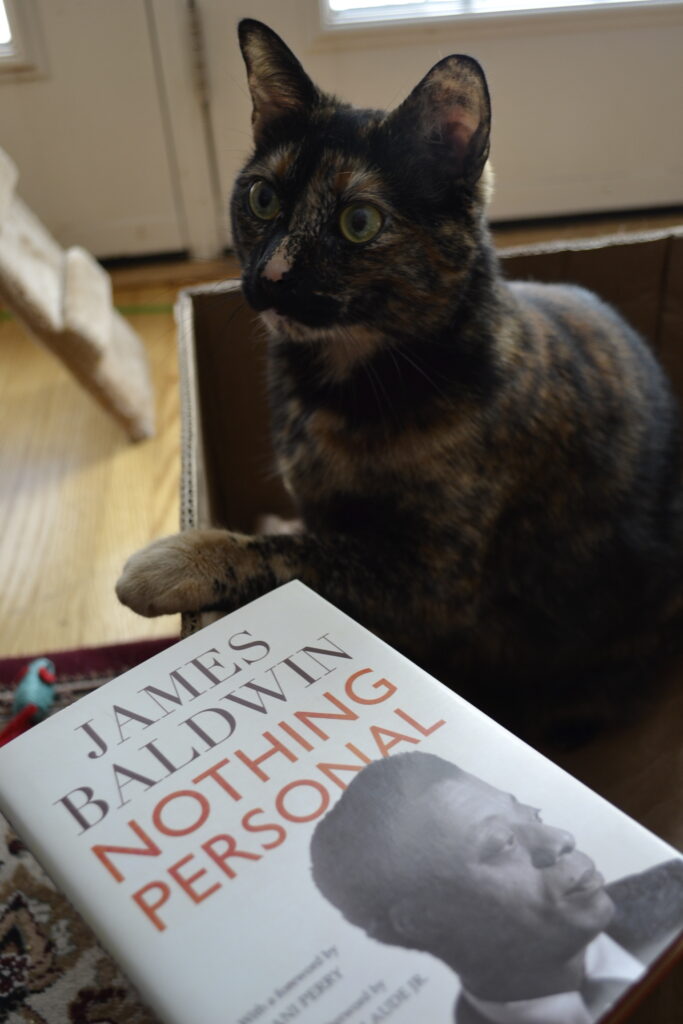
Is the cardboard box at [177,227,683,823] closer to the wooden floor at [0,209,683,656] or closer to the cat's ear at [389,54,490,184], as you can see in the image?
the wooden floor at [0,209,683,656]

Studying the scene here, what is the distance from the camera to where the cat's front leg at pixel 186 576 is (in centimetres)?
68

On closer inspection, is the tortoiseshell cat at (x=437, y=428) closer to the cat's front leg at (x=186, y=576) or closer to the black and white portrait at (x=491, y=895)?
the cat's front leg at (x=186, y=576)

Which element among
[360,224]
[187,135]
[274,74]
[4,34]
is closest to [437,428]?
[360,224]

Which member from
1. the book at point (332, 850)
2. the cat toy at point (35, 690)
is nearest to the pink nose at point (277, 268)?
the book at point (332, 850)

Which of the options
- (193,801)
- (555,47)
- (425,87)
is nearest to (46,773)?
(193,801)

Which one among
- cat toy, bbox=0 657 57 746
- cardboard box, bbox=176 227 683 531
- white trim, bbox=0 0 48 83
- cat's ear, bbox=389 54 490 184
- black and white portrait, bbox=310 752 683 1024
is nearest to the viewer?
black and white portrait, bbox=310 752 683 1024

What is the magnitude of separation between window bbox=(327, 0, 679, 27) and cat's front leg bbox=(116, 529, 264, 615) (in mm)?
1266

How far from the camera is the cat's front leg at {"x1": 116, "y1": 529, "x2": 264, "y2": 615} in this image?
2.22ft

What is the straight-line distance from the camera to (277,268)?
0.67 metres

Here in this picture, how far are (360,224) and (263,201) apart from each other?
4.5 inches

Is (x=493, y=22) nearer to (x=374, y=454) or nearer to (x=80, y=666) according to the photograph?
(x=374, y=454)

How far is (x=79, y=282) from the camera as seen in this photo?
154 cm

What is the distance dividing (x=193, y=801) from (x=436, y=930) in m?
0.14

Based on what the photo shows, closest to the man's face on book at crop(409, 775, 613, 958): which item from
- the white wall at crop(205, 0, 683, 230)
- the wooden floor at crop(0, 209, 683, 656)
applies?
the wooden floor at crop(0, 209, 683, 656)
